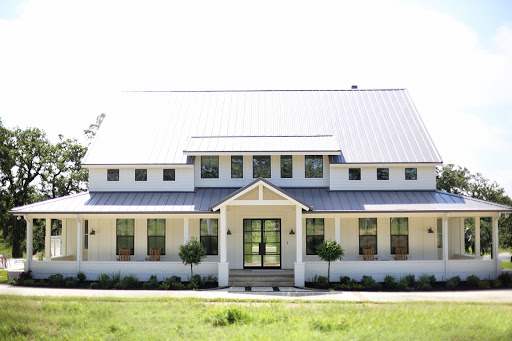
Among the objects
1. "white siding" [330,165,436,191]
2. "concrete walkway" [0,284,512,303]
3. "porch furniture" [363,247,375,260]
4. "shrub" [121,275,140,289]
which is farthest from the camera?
"white siding" [330,165,436,191]

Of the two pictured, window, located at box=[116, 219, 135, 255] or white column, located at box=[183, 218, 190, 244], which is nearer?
white column, located at box=[183, 218, 190, 244]

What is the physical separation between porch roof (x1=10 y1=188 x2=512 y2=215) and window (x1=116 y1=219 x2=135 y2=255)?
1.31 metres

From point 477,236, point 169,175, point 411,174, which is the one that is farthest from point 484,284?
point 169,175

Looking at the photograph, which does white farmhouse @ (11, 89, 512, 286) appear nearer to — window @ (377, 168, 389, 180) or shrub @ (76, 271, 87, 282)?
window @ (377, 168, 389, 180)

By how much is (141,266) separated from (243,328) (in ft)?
36.3

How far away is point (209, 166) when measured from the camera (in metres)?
26.1

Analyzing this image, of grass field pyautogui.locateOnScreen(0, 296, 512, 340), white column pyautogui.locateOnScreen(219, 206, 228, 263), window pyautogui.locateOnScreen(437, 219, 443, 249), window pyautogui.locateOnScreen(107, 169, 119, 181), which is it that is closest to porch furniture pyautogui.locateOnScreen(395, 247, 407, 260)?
window pyautogui.locateOnScreen(437, 219, 443, 249)

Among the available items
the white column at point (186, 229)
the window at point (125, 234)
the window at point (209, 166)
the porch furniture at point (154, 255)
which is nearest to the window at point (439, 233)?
the window at point (209, 166)

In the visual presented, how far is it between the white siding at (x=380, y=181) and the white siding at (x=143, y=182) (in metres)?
7.64

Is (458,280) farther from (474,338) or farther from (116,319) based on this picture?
(116,319)

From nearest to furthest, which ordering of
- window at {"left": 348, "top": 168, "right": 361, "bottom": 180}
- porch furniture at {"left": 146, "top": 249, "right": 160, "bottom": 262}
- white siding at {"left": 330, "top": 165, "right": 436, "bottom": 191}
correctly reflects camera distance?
1. porch furniture at {"left": 146, "top": 249, "right": 160, "bottom": 262}
2. white siding at {"left": 330, "top": 165, "right": 436, "bottom": 191}
3. window at {"left": 348, "top": 168, "right": 361, "bottom": 180}

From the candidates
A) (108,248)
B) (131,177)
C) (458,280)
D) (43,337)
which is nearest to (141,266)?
(108,248)

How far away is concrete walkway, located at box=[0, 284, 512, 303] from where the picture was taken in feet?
61.2

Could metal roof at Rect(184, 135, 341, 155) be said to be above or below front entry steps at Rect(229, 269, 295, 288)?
above
